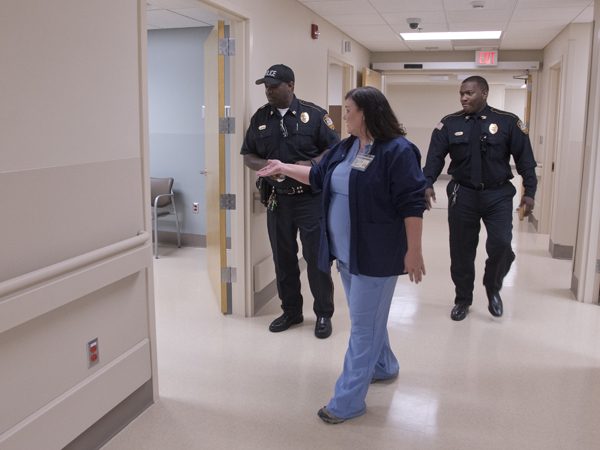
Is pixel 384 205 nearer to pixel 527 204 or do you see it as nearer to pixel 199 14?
pixel 527 204

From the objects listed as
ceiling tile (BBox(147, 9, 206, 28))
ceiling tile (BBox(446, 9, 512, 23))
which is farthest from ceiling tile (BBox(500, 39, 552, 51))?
ceiling tile (BBox(147, 9, 206, 28))

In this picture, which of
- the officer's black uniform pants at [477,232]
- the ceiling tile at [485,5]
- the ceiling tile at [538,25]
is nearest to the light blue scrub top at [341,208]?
the officer's black uniform pants at [477,232]

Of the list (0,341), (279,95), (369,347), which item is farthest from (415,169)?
(0,341)

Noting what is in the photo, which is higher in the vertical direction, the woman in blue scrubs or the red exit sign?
the red exit sign

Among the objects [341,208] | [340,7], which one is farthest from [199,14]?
[341,208]

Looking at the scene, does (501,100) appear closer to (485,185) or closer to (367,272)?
(485,185)

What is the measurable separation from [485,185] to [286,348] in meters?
1.73

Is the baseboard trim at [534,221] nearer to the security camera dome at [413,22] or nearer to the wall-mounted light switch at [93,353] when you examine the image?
the security camera dome at [413,22]

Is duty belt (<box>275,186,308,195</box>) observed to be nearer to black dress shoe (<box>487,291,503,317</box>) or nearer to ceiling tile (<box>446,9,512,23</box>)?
black dress shoe (<box>487,291,503,317</box>)

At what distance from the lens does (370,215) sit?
7.39 feet

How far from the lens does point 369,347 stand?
236 cm

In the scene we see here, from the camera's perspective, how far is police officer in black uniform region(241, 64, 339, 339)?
134 inches

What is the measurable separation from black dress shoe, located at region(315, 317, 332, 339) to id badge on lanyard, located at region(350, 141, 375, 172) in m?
1.56

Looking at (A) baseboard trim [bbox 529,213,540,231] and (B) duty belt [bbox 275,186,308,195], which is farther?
(A) baseboard trim [bbox 529,213,540,231]
